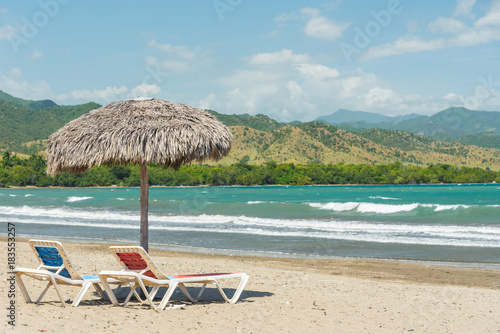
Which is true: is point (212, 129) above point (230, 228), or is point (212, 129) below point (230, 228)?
above

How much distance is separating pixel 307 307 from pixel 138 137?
11.1 ft

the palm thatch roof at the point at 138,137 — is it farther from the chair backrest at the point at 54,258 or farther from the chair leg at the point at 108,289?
the chair leg at the point at 108,289

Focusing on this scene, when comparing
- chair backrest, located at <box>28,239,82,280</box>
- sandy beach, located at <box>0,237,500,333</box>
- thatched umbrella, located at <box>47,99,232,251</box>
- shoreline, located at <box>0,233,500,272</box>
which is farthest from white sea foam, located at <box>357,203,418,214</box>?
chair backrest, located at <box>28,239,82,280</box>

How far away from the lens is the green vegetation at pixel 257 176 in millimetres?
104812

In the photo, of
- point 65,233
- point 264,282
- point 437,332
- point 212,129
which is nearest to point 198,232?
point 65,233

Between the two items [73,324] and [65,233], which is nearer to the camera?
[73,324]

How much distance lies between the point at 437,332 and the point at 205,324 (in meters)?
2.79

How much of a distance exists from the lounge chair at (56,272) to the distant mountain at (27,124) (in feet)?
396

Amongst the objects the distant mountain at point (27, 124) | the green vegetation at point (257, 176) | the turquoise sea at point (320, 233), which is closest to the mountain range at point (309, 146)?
the distant mountain at point (27, 124)

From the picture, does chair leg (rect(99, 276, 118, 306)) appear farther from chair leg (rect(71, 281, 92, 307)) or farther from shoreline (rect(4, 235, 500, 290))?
shoreline (rect(4, 235, 500, 290))

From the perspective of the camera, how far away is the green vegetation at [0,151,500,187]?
344ft

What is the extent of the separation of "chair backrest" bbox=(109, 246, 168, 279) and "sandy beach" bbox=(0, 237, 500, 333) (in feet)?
1.66

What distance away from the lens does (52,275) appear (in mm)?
5871

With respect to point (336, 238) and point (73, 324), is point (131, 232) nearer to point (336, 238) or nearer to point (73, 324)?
point (336, 238)
